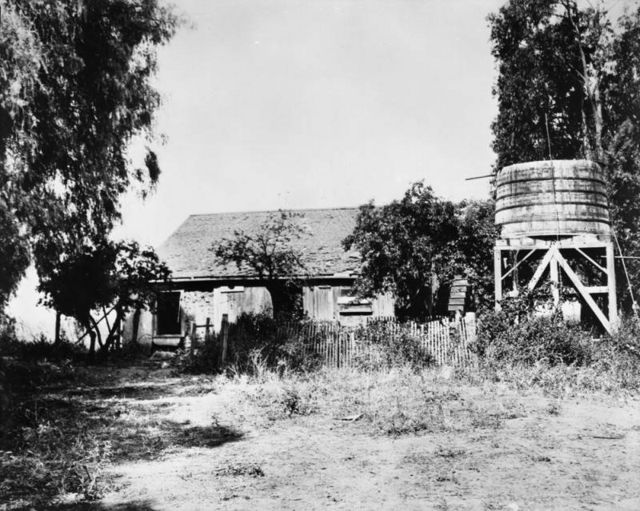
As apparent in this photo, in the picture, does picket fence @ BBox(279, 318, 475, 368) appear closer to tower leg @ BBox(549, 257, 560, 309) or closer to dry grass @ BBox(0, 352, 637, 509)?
dry grass @ BBox(0, 352, 637, 509)

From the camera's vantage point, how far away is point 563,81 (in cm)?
2173

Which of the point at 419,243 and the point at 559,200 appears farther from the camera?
the point at 419,243

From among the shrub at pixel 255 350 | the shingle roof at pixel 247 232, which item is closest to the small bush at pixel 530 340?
the shrub at pixel 255 350

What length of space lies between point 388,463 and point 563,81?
19244 millimetres

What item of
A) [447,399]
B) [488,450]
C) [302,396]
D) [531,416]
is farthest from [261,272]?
[488,450]

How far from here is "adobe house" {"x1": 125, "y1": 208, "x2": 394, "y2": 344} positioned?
19.2 m

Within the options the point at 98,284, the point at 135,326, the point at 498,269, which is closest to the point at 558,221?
the point at 498,269

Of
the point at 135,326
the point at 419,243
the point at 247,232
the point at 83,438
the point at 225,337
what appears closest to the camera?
the point at 83,438

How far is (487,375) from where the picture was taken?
1088 centimetres

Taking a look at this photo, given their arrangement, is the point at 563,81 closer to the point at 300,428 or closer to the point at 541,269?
the point at 541,269

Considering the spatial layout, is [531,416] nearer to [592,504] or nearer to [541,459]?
[541,459]

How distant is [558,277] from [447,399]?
5010 millimetres

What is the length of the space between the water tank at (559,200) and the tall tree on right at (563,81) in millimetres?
6762

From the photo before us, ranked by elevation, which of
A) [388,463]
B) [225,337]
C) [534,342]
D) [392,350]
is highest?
[225,337]
